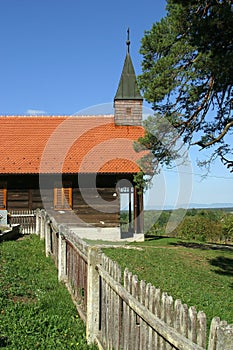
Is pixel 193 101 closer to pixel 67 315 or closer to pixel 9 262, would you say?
pixel 9 262

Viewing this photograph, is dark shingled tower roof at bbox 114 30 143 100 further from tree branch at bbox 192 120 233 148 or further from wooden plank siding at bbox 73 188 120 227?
tree branch at bbox 192 120 233 148

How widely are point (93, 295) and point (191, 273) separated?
25.8 ft

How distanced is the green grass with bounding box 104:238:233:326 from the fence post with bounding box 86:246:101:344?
2.87 m

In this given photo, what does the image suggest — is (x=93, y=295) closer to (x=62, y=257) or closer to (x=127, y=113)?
(x=62, y=257)

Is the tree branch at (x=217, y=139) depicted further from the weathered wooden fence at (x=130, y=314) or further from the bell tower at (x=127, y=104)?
the bell tower at (x=127, y=104)

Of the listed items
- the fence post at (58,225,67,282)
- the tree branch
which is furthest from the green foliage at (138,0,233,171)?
the fence post at (58,225,67,282)

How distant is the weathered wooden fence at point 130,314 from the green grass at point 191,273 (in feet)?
9.37

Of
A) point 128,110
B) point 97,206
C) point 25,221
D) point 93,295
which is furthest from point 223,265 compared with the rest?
point 128,110

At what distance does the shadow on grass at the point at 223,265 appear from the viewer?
13.6 m

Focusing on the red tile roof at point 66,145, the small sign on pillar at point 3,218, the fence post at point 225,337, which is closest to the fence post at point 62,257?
the fence post at point 225,337

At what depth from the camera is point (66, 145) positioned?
24.4 metres

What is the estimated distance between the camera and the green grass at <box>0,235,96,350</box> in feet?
17.3

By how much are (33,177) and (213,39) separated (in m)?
13.4

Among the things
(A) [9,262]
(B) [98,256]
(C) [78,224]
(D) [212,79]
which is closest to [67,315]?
(B) [98,256]
